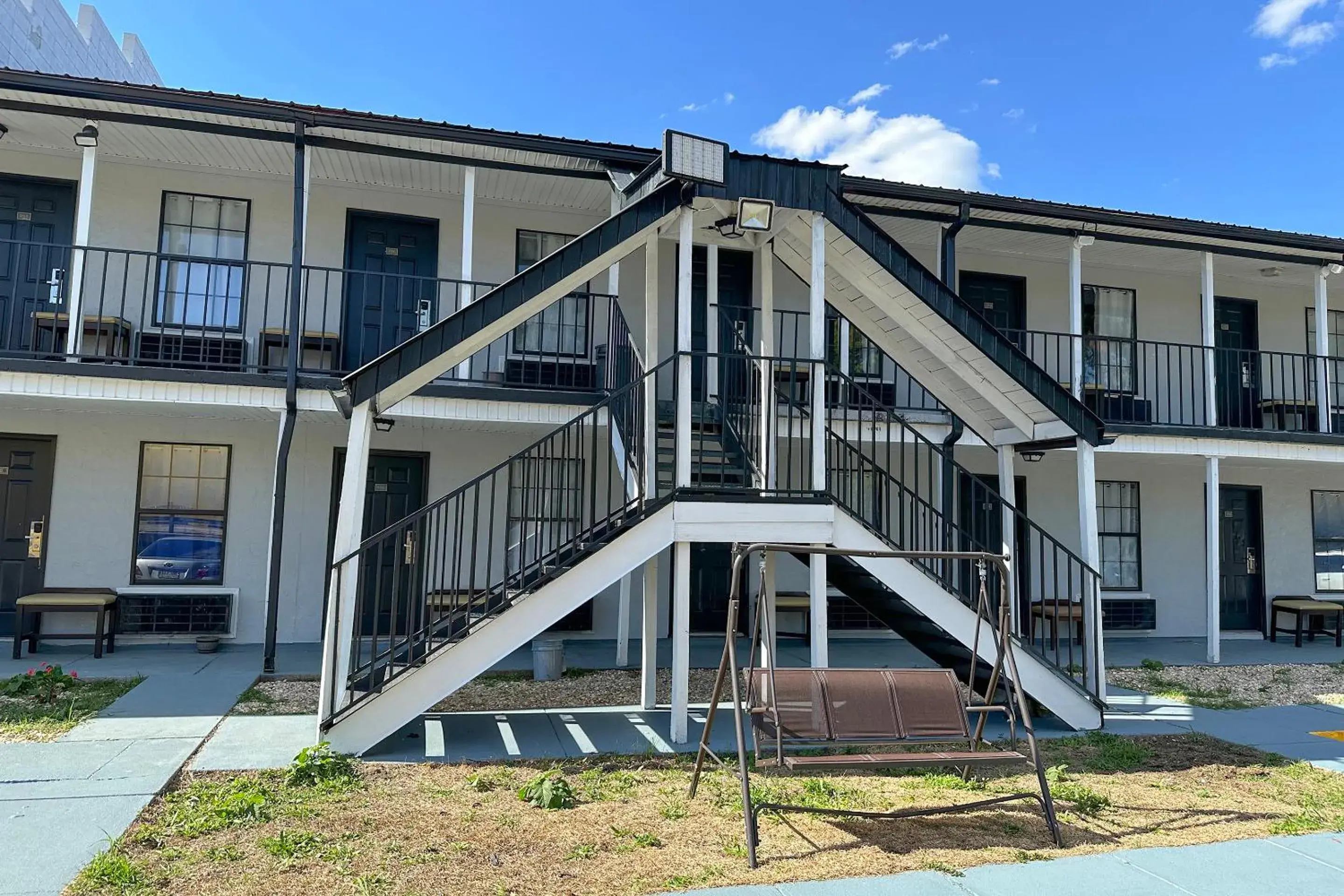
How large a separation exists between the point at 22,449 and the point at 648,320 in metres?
7.49

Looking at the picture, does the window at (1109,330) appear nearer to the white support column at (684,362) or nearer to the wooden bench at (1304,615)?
the wooden bench at (1304,615)

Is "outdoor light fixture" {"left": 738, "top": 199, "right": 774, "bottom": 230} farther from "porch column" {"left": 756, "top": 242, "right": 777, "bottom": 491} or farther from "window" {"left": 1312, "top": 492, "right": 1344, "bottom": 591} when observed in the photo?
"window" {"left": 1312, "top": 492, "right": 1344, "bottom": 591}

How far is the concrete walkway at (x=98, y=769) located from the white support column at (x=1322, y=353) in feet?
43.4

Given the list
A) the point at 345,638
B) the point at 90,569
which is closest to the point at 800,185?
the point at 345,638

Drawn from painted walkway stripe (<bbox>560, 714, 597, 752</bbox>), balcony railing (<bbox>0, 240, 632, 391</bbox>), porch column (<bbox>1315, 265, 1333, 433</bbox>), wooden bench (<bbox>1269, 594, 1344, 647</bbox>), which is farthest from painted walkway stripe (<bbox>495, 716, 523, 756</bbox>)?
wooden bench (<bbox>1269, 594, 1344, 647</bbox>)

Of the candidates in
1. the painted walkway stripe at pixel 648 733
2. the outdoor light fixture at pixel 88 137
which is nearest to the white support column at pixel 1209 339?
the painted walkway stripe at pixel 648 733

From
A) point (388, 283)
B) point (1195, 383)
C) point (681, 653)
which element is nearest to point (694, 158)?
point (681, 653)

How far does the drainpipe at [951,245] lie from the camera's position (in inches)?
403

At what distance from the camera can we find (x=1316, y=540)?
13625 mm

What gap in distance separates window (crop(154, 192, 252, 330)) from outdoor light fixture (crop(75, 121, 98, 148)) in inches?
56.4

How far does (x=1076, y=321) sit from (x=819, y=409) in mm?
5924

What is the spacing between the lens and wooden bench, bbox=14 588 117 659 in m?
8.48

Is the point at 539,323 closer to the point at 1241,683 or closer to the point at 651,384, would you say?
the point at 651,384

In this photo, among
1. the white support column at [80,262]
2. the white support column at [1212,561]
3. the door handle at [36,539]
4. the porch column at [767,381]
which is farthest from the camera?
the white support column at [1212,561]
